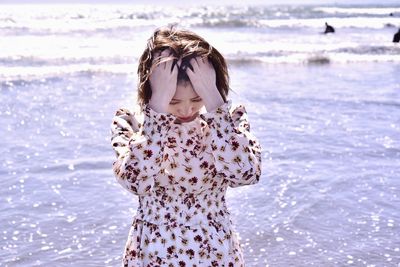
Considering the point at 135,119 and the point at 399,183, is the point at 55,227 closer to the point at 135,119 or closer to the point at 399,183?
the point at 135,119

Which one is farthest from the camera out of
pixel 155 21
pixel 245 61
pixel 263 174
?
pixel 155 21

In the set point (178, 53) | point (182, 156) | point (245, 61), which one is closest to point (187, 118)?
point (182, 156)

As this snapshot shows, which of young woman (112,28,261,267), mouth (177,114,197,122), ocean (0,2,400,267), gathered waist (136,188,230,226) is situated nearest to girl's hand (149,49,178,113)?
young woman (112,28,261,267)

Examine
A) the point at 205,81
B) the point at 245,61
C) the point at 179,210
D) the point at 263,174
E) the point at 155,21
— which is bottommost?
the point at 155,21

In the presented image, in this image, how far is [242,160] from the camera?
2363 millimetres

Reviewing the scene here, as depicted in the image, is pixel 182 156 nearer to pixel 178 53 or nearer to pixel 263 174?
pixel 178 53

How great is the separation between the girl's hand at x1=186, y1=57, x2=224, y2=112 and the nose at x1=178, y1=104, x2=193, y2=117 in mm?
91

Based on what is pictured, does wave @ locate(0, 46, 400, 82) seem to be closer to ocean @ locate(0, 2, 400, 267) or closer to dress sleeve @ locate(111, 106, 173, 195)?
ocean @ locate(0, 2, 400, 267)

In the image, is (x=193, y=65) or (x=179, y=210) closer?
(x=193, y=65)

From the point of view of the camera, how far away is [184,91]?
7.66 feet

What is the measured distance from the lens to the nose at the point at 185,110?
2389mm

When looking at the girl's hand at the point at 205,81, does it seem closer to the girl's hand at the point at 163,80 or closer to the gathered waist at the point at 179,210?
the girl's hand at the point at 163,80

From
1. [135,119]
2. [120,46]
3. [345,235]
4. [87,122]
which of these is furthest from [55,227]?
[120,46]

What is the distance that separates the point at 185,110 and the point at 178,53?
0.23 meters
